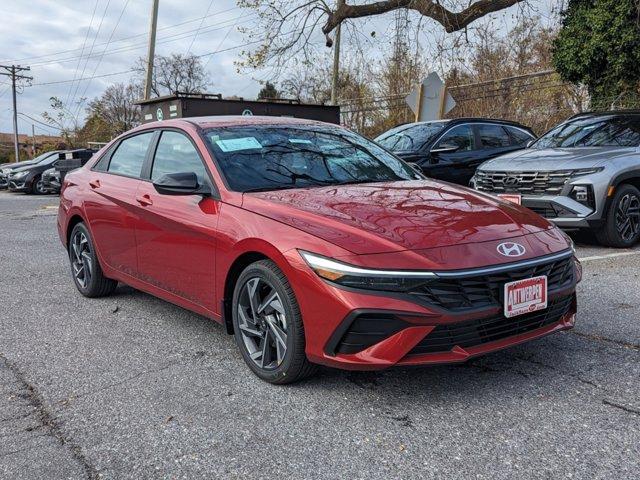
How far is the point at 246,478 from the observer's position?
241 cm

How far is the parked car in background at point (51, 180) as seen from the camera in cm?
2034

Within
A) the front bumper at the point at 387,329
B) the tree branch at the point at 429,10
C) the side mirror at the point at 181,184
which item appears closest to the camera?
the front bumper at the point at 387,329

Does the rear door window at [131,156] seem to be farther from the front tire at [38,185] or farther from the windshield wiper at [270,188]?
the front tire at [38,185]

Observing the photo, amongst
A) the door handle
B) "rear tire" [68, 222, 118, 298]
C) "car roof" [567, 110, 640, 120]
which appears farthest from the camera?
"car roof" [567, 110, 640, 120]

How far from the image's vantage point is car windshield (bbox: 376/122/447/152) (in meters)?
9.77

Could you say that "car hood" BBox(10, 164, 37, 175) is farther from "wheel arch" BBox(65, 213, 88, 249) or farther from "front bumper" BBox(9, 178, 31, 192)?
"wheel arch" BBox(65, 213, 88, 249)

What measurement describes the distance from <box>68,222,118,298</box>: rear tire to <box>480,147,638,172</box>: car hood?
4969mm

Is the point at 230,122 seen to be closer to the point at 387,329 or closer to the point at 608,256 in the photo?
the point at 387,329

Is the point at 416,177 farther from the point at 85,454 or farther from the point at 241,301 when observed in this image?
the point at 85,454

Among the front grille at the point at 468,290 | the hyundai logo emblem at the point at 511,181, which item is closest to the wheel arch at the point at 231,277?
the front grille at the point at 468,290

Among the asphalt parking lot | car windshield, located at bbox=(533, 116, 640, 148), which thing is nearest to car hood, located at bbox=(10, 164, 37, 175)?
Answer: car windshield, located at bbox=(533, 116, 640, 148)

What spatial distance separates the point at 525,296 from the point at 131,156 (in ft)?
11.1

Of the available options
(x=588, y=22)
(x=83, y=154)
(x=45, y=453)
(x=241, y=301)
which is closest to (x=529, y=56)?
(x=588, y=22)

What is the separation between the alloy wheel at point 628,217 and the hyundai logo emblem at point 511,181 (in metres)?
1.17
